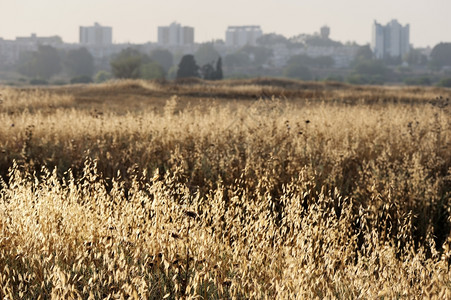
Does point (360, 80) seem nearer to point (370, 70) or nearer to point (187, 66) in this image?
point (370, 70)

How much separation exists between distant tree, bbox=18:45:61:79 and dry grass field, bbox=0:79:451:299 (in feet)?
459

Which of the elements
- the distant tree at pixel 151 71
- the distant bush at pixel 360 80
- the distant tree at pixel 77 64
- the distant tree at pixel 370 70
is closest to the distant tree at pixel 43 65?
the distant tree at pixel 77 64

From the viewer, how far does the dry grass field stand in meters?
3.82

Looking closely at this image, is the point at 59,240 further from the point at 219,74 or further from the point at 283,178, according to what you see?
the point at 219,74

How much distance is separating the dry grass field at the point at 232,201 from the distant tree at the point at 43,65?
140 m

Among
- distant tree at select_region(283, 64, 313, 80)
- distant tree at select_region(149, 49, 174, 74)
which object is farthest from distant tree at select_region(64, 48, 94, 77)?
distant tree at select_region(283, 64, 313, 80)

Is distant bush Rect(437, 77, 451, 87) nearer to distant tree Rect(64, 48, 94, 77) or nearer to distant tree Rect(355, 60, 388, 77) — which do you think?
distant tree Rect(355, 60, 388, 77)

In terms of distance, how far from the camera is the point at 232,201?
6.11 meters

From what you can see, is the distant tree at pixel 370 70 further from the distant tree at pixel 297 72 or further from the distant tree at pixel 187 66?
the distant tree at pixel 187 66

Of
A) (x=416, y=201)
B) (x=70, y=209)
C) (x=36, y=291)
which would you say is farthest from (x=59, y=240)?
(x=416, y=201)

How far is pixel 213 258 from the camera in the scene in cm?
396

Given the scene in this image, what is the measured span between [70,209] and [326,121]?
7.10 m

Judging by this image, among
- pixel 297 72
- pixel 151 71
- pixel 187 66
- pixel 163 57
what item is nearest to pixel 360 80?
pixel 297 72

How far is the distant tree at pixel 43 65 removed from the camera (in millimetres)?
143375
